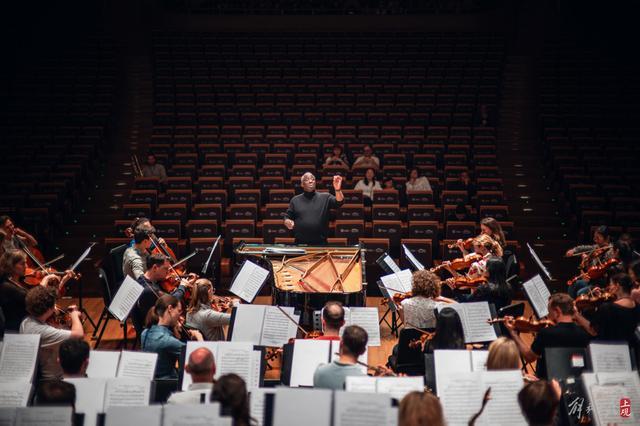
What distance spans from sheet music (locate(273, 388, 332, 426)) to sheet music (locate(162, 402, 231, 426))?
1.10 feet

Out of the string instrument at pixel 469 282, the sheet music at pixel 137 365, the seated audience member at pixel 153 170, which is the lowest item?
the sheet music at pixel 137 365

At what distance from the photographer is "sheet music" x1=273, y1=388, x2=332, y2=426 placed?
3475 millimetres

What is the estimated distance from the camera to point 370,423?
3.39 m

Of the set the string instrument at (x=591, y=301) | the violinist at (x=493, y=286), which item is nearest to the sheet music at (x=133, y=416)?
the violinist at (x=493, y=286)

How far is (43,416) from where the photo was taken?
3434mm

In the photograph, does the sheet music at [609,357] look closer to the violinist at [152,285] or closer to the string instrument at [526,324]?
the string instrument at [526,324]

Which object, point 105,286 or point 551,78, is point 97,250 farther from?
point 551,78

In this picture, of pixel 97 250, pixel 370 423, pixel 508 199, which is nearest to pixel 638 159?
pixel 508 199

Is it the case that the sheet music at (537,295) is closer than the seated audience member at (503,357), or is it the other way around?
the seated audience member at (503,357)

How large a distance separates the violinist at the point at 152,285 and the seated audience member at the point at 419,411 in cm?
311

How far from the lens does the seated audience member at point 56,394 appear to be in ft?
11.6

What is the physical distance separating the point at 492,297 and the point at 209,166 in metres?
6.24

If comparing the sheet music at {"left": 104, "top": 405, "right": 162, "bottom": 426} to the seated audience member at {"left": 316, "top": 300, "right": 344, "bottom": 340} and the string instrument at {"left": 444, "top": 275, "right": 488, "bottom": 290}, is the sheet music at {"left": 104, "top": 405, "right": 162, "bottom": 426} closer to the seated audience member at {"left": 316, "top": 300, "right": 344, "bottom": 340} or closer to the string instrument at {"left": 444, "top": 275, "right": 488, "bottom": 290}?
the seated audience member at {"left": 316, "top": 300, "right": 344, "bottom": 340}

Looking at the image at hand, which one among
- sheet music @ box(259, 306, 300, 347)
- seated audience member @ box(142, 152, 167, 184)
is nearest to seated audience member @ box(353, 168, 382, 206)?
seated audience member @ box(142, 152, 167, 184)
